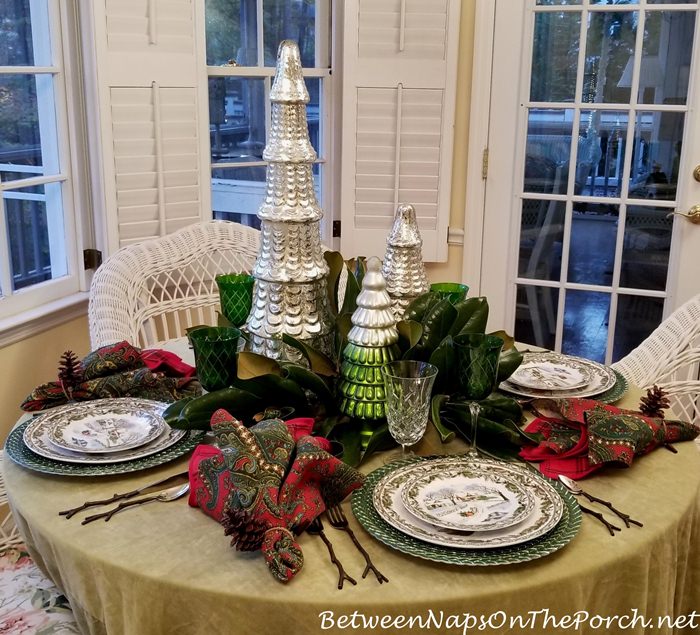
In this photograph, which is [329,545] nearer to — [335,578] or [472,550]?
[335,578]

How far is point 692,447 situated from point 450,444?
16.0 inches

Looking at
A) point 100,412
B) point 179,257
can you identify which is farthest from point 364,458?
point 179,257

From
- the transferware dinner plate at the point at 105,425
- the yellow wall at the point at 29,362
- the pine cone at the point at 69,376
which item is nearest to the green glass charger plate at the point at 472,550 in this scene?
the transferware dinner plate at the point at 105,425

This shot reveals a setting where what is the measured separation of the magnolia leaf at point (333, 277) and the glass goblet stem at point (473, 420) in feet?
1.14

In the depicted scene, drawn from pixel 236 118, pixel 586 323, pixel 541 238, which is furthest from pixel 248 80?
pixel 586 323

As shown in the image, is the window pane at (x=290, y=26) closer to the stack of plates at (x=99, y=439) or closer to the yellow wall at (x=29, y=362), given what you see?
the yellow wall at (x=29, y=362)

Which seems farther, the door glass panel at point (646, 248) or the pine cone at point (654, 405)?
the door glass panel at point (646, 248)

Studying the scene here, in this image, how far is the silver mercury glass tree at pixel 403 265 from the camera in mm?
1645

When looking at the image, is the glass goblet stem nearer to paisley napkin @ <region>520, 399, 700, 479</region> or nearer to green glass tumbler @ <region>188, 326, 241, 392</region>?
paisley napkin @ <region>520, 399, 700, 479</region>

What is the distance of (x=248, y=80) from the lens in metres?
2.94

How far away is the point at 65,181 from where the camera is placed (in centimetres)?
255

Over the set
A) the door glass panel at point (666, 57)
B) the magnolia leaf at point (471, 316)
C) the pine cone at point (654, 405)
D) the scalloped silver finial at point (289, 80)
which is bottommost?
the pine cone at point (654, 405)

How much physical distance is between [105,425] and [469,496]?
0.65 m

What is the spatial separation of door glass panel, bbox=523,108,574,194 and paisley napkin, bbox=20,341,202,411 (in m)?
1.80
